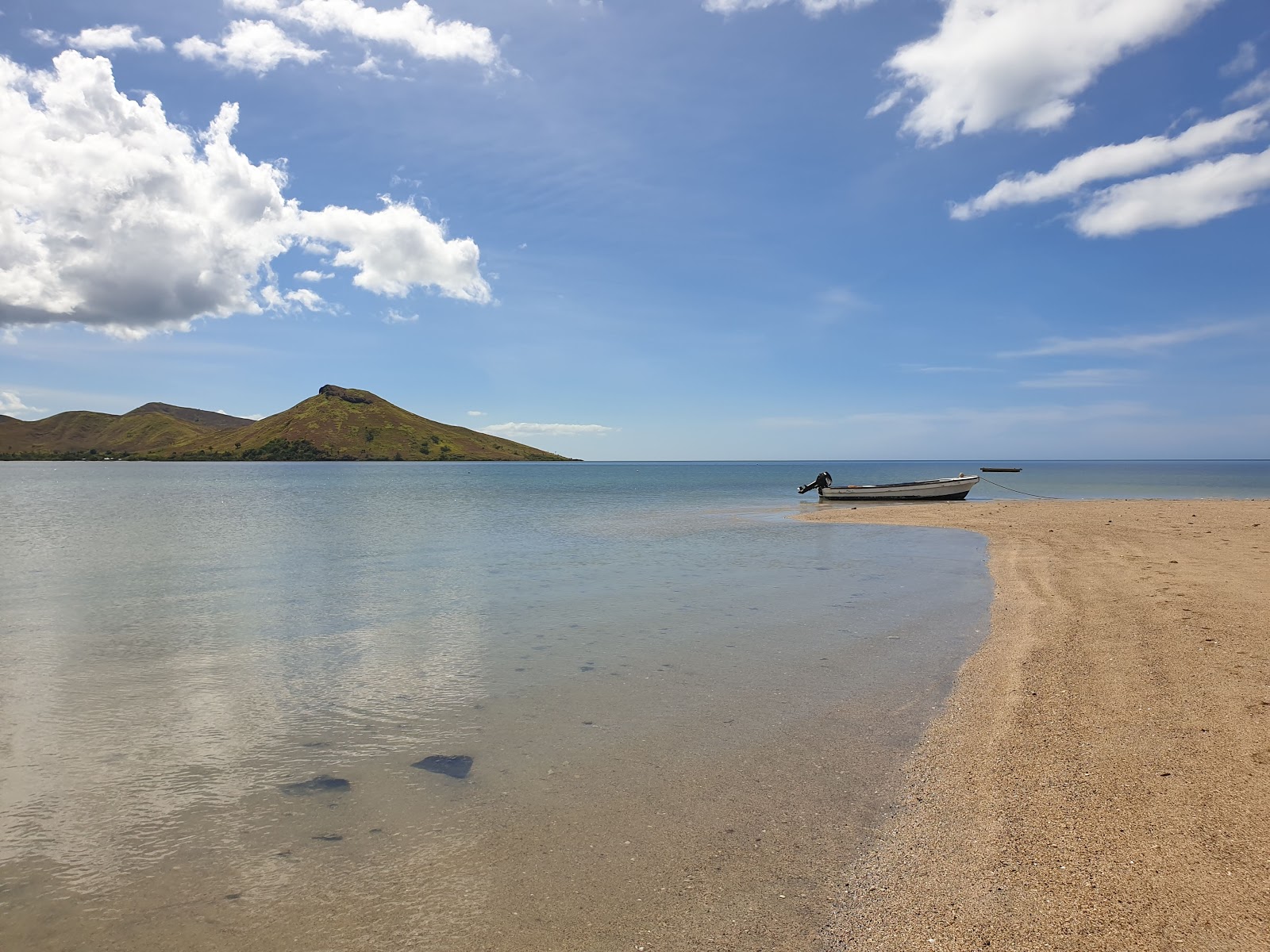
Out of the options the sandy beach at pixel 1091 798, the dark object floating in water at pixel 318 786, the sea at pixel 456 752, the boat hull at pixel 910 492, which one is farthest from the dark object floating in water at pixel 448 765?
the boat hull at pixel 910 492

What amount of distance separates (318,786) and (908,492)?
2292 inches

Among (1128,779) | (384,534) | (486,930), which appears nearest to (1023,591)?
(1128,779)

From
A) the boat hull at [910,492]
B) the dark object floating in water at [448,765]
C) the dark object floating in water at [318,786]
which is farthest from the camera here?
the boat hull at [910,492]

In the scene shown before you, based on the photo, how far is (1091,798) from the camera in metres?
7.04

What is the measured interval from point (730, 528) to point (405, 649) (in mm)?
29415

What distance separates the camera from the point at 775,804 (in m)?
7.30

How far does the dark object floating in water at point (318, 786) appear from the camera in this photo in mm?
7793

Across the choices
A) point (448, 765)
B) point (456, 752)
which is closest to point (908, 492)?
point (456, 752)

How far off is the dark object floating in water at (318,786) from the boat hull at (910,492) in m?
56.9

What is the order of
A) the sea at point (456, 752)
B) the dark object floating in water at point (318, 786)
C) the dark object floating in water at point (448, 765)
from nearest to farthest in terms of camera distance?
the sea at point (456, 752), the dark object floating in water at point (318, 786), the dark object floating in water at point (448, 765)

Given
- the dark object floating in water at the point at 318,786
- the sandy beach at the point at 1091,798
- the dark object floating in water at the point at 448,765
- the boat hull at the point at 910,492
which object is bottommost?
the dark object floating in water at the point at 318,786

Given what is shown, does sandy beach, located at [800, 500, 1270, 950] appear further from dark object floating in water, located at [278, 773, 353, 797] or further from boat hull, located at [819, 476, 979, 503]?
boat hull, located at [819, 476, 979, 503]

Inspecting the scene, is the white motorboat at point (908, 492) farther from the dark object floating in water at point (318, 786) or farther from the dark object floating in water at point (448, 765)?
the dark object floating in water at point (318, 786)

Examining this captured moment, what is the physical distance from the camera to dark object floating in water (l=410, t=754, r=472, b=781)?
8242 mm
